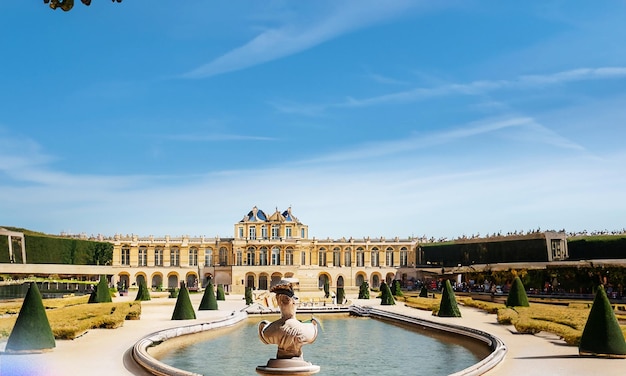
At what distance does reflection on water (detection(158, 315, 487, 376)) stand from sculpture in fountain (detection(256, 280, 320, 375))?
295 inches

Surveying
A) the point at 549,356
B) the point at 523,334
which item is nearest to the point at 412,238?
the point at 523,334

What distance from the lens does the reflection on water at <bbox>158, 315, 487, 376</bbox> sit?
18594 millimetres

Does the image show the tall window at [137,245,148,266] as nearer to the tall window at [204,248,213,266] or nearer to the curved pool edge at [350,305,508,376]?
the tall window at [204,248,213,266]

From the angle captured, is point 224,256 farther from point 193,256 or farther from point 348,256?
point 348,256

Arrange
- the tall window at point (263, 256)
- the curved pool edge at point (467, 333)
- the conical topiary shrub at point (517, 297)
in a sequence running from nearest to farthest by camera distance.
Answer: the curved pool edge at point (467, 333) → the conical topiary shrub at point (517, 297) → the tall window at point (263, 256)

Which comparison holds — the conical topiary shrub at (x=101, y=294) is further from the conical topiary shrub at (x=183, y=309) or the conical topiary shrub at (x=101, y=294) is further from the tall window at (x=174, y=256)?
the tall window at (x=174, y=256)

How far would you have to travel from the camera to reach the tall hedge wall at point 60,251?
64431 millimetres

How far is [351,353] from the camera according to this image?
21.9m

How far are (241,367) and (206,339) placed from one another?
8007mm

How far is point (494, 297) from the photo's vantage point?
148ft

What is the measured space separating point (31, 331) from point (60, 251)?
58.1 metres

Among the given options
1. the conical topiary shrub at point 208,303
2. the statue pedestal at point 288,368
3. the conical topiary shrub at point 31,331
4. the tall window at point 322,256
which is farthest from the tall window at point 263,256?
the statue pedestal at point 288,368

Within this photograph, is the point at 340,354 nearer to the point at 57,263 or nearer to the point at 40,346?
the point at 40,346

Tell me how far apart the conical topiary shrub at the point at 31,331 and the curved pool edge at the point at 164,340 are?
8.23ft
